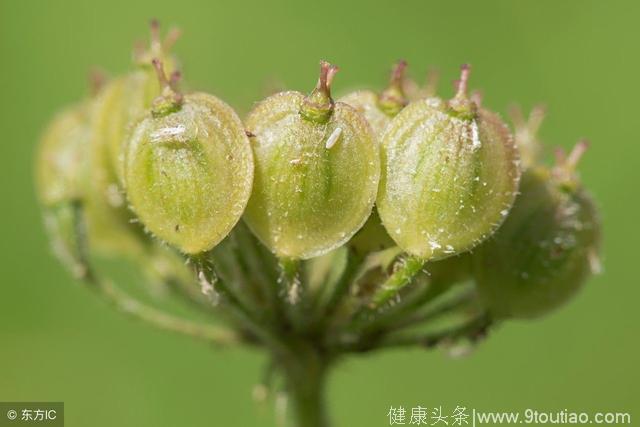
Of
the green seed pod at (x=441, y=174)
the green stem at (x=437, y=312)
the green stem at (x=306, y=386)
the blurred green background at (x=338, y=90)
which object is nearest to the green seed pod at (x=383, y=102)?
the green seed pod at (x=441, y=174)

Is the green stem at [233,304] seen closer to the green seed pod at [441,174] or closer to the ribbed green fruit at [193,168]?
the ribbed green fruit at [193,168]

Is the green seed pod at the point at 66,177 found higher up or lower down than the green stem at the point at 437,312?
higher up

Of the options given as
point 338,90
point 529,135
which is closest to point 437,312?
point 529,135

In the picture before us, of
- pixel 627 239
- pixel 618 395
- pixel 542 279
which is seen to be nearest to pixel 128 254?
pixel 542 279

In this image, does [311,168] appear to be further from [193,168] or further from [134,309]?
[134,309]

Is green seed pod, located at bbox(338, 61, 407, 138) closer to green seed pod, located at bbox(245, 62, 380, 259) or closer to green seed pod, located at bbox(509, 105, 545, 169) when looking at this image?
green seed pod, located at bbox(245, 62, 380, 259)

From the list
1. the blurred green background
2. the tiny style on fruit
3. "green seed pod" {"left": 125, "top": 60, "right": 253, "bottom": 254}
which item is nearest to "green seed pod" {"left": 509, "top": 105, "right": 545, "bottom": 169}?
the tiny style on fruit
